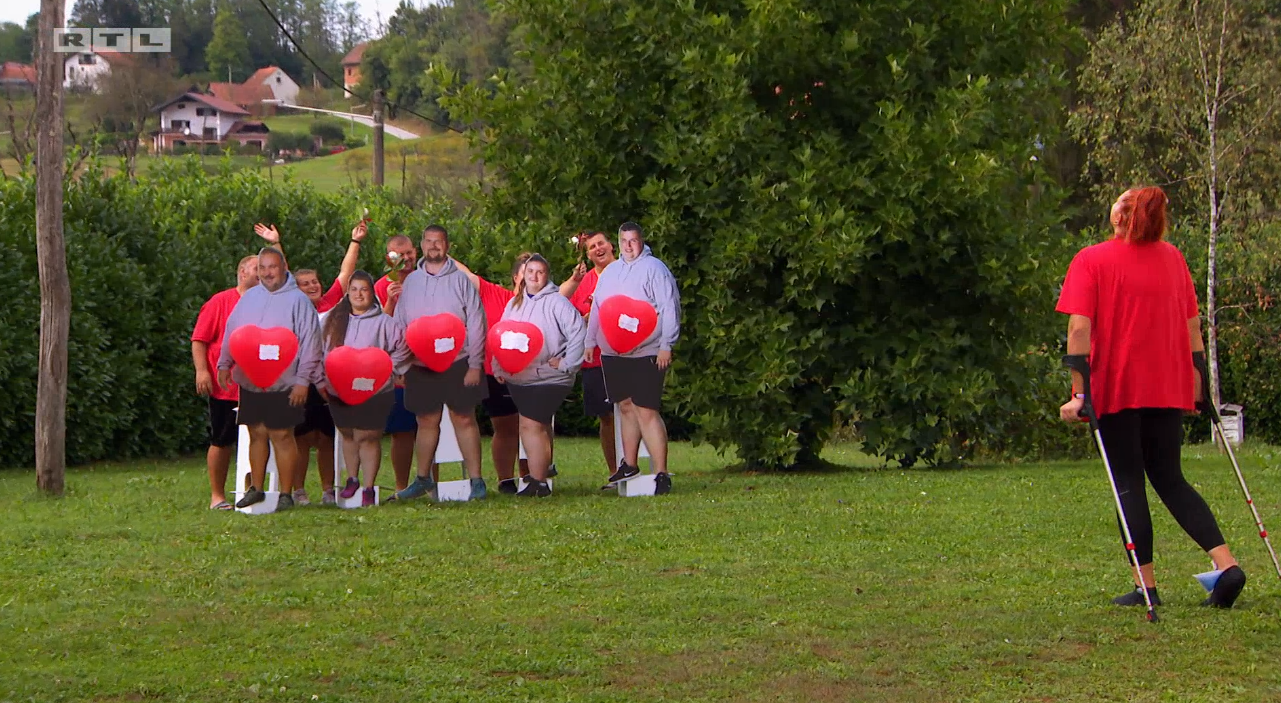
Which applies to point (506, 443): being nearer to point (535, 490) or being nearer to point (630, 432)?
point (535, 490)

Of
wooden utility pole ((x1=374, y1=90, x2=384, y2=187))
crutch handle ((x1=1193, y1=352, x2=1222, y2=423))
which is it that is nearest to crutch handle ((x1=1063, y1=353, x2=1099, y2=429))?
crutch handle ((x1=1193, y1=352, x2=1222, y2=423))

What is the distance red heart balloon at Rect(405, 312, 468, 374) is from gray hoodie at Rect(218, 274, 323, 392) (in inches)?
28.1

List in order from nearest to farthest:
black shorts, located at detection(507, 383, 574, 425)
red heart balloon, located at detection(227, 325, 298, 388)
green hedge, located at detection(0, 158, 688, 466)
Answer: red heart balloon, located at detection(227, 325, 298, 388)
black shorts, located at detection(507, 383, 574, 425)
green hedge, located at detection(0, 158, 688, 466)

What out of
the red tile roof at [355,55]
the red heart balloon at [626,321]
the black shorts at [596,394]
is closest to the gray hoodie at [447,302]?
the red heart balloon at [626,321]

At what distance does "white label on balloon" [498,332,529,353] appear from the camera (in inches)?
482

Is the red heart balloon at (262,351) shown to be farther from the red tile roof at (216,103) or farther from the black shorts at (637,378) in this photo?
the red tile roof at (216,103)

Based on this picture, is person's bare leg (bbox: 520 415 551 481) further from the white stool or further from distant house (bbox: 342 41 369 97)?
distant house (bbox: 342 41 369 97)

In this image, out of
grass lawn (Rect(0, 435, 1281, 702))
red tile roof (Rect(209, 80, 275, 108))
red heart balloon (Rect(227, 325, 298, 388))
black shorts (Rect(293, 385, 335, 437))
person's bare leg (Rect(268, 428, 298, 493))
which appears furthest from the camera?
red tile roof (Rect(209, 80, 275, 108))

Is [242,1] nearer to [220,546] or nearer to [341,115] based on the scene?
[341,115]

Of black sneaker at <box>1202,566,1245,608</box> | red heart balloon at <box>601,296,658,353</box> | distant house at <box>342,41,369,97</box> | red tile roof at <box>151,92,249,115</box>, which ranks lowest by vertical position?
black sneaker at <box>1202,566,1245,608</box>

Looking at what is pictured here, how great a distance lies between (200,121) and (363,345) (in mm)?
64194

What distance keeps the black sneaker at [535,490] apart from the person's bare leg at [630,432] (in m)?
0.66

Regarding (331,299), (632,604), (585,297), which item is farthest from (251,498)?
(632,604)

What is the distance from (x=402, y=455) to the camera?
42.1 feet
